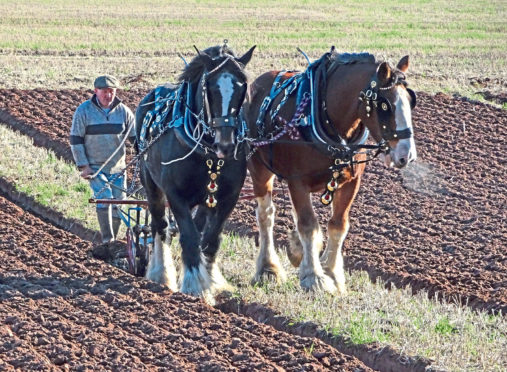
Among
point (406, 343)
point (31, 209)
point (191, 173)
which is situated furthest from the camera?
point (31, 209)

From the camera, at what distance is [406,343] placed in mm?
6855

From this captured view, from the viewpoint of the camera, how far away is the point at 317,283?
8289mm

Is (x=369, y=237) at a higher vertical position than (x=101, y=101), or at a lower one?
lower

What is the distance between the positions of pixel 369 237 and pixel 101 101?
9.74 ft

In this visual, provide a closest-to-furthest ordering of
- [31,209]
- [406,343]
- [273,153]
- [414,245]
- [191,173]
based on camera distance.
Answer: [406,343] < [191,173] < [273,153] < [414,245] < [31,209]

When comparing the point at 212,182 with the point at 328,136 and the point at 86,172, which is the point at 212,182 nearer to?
the point at 328,136

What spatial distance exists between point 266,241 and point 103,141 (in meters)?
1.86

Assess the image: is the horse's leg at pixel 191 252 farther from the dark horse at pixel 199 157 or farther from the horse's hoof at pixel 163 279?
the horse's hoof at pixel 163 279

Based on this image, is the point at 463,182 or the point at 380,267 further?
the point at 463,182

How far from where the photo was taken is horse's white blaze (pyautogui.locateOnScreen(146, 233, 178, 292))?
877 centimetres

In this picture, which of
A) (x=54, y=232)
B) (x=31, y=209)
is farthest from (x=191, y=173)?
(x=31, y=209)

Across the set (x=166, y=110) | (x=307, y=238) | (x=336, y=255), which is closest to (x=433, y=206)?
(x=336, y=255)

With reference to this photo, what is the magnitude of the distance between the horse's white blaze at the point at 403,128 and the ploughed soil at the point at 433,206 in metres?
1.52

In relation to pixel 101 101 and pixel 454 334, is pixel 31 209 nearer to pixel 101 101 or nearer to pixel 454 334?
pixel 101 101
